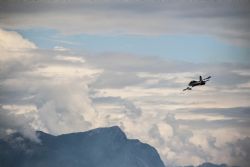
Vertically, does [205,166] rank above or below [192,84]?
below

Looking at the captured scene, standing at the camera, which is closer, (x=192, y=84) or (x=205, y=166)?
(x=192, y=84)
